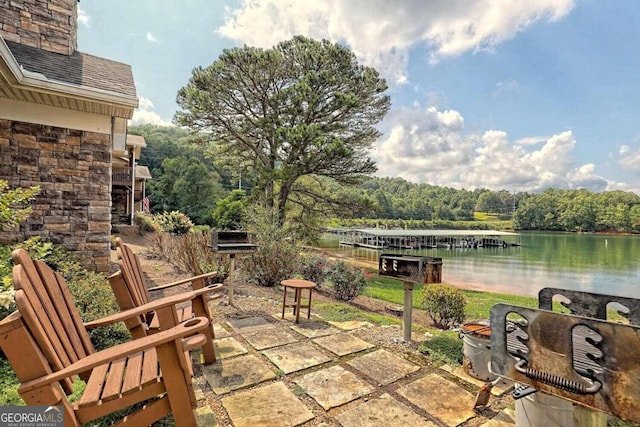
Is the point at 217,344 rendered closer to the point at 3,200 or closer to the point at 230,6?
the point at 3,200

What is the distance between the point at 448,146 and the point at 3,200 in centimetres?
4287

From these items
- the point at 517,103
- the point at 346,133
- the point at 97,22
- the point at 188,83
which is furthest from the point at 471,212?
the point at 97,22

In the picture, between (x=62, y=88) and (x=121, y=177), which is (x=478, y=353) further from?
(x=121, y=177)

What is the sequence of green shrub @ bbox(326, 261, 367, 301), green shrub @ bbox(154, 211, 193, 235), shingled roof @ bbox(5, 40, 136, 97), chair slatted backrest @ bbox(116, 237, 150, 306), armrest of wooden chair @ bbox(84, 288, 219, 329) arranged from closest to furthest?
1. armrest of wooden chair @ bbox(84, 288, 219, 329)
2. chair slatted backrest @ bbox(116, 237, 150, 306)
3. shingled roof @ bbox(5, 40, 136, 97)
4. green shrub @ bbox(326, 261, 367, 301)
5. green shrub @ bbox(154, 211, 193, 235)

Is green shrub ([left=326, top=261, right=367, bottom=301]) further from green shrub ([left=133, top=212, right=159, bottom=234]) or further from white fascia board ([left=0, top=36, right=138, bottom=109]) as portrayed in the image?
green shrub ([left=133, top=212, right=159, bottom=234])

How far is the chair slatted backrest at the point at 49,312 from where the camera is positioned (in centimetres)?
129

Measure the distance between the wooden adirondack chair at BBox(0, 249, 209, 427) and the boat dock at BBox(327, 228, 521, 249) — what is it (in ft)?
86.4

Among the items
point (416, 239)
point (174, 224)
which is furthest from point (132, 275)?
point (416, 239)

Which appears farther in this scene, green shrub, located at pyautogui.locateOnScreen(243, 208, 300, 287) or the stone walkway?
green shrub, located at pyautogui.locateOnScreen(243, 208, 300, 287)

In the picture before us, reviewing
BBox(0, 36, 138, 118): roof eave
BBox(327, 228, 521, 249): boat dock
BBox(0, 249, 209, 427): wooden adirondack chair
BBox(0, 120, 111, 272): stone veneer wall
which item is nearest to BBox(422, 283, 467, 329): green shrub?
BBox(0, 249, 209, 427): wooden adirondack chair

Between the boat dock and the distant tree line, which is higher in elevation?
the distant tree line

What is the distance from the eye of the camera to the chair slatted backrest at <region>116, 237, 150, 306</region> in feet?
7.64

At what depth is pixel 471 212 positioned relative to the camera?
6875 cm

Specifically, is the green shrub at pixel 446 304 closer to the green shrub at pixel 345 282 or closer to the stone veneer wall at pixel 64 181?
the green shrub at pixel 345 282
